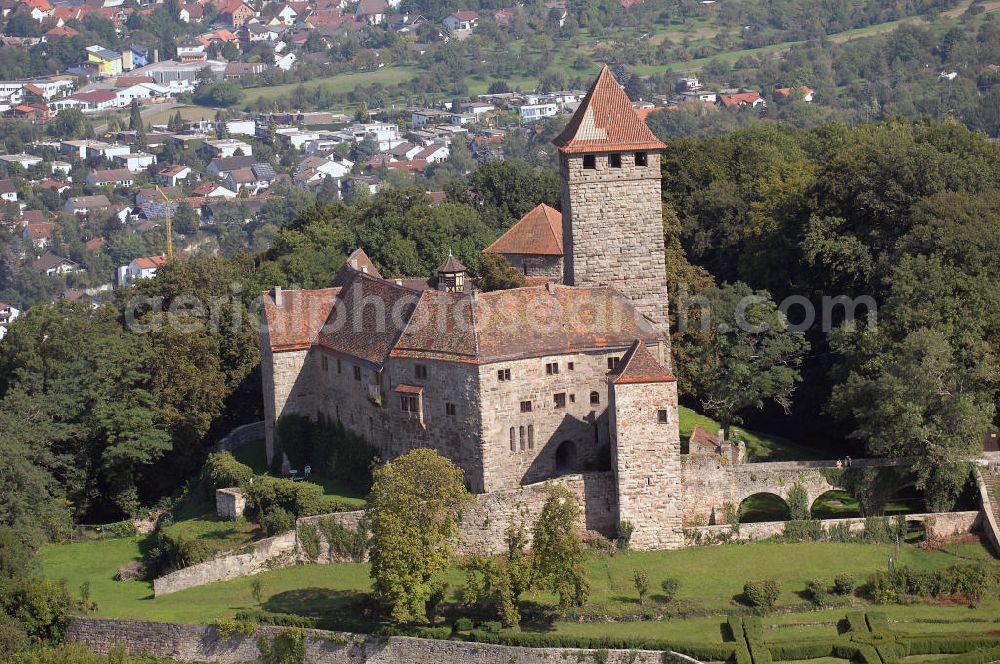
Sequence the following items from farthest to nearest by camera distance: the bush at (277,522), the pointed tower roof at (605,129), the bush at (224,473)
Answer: the bush at (224,473) < the pointed tower roof at (605,129) < the bush at (277,522)

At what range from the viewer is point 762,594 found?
195 feet

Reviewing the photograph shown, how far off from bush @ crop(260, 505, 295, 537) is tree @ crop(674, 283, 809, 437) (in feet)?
60.3

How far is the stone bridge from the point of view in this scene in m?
66.1

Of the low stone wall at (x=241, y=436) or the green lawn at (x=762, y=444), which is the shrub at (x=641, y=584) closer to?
the green lawn at (x=762, y=444)

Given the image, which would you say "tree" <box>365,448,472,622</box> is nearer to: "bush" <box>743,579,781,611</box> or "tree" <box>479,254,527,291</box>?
"bush" <box>743,579,781,611</box>

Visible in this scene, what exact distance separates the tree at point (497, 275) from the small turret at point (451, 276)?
1.13 metres

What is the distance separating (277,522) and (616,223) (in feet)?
59.1

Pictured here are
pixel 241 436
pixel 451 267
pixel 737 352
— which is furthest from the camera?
pixel 451 267

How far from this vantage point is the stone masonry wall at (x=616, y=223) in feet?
235

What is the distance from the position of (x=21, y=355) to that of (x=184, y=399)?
1167cm

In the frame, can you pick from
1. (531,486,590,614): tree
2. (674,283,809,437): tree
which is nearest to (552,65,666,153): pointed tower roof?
(674,283,809,437): tree

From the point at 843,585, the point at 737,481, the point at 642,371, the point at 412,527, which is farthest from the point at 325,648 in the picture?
the point at 843,585

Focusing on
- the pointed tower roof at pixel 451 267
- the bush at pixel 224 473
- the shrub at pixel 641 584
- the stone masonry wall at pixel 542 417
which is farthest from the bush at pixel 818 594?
the pointed tower roof at pixel 451 267

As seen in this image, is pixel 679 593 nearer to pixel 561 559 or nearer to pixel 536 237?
pixel 561 559
